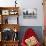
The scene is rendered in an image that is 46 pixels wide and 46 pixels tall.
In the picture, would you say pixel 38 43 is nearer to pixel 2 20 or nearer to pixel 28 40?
pixel 28 40

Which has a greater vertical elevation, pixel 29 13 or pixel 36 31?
pixel 29 13

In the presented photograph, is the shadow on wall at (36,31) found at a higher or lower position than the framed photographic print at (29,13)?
lower

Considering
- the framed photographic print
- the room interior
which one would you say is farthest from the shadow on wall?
the framed photographic print

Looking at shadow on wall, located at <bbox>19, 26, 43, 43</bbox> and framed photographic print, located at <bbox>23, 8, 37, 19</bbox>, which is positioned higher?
framed photographic print, located at <bbox>23, 8, 37, 19</bbox>

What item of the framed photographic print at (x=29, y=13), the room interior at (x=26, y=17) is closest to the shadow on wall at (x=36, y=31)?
the room interior at (x=26, y=17)

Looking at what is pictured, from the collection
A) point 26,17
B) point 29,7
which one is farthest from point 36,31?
point 29,7

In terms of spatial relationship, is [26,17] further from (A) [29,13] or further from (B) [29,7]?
(B) [29,7]

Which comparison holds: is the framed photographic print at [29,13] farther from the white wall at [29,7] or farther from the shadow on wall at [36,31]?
the shadow on wall at [36,31]

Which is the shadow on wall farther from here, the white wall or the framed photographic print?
the framed photographic print

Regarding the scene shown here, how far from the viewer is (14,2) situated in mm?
4715

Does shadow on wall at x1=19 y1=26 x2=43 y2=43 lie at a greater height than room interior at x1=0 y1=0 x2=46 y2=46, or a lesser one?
lesser

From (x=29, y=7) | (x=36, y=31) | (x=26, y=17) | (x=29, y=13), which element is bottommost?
(x=36, y=31)

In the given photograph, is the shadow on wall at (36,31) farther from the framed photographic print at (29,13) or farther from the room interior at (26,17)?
the framed photographic print at (29,13)

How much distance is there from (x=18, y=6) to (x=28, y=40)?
1.05 meters
